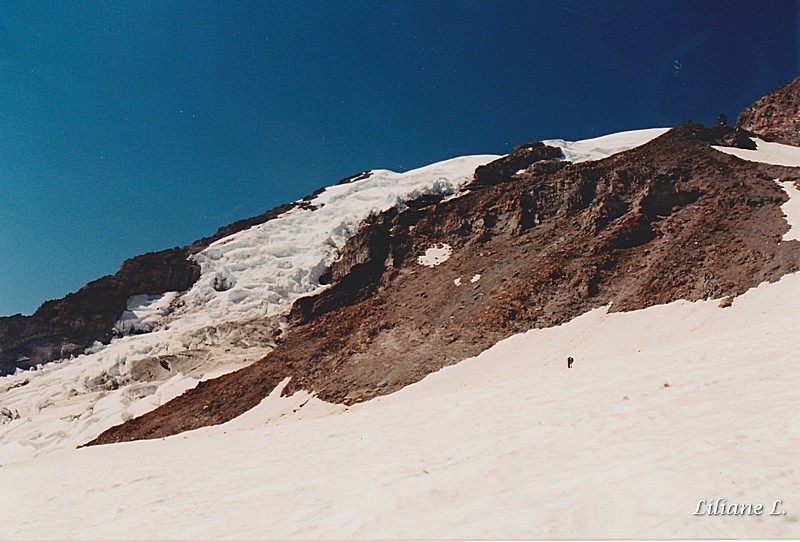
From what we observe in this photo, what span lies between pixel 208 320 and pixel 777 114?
2594 inches

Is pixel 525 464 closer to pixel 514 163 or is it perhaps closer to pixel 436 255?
pixel 436 255

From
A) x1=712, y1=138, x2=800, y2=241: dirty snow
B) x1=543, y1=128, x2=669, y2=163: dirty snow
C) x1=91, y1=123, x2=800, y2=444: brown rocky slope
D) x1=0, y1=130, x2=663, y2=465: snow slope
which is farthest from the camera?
x1=543, y1=128, x2=669, y2=163: dirty snow

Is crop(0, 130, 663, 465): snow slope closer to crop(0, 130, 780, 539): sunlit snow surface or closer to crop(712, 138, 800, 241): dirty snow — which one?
crop(712, 138, 800, 241): dirty snow

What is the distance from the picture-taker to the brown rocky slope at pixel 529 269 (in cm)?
2509

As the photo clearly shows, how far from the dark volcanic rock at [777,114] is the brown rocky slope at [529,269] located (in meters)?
23.1

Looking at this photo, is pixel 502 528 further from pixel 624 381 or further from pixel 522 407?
pixel 624 381

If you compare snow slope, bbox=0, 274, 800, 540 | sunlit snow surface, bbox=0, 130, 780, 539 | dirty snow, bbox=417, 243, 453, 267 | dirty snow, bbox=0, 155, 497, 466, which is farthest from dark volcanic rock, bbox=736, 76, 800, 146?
snow slope, bbox=0, 274, 800, 540

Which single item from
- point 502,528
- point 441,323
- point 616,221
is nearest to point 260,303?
point 441,323

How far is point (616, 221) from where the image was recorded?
31.8m

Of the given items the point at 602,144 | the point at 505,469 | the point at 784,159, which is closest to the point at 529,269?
the point at 784,159

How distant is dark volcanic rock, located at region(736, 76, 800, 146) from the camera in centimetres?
5555

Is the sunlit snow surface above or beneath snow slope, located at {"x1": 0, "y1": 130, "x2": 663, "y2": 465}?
beneath

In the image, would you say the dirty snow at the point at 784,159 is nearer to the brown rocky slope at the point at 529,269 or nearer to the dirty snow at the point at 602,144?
the brown rocky slope at the point at 529,269

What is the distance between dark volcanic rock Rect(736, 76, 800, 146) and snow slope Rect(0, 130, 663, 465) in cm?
1162
